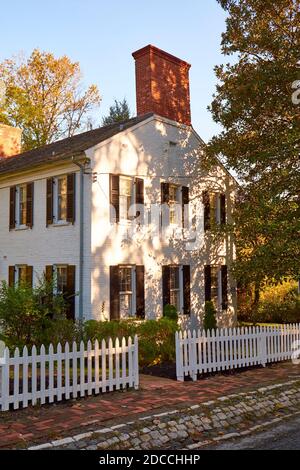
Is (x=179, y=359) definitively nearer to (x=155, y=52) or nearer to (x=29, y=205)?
(x=29, y=205)

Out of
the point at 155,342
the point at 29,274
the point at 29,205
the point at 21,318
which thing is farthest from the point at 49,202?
the point at 155,342

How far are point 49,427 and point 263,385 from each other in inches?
188

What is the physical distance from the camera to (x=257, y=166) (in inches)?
646

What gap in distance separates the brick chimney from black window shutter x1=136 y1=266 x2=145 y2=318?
20.1ft

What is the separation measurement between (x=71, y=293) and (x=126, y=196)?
3704 millimetres

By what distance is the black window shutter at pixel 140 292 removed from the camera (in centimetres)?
1482

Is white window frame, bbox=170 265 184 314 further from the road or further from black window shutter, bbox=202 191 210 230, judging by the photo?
the road

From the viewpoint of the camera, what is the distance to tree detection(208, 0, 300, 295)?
44.5ft

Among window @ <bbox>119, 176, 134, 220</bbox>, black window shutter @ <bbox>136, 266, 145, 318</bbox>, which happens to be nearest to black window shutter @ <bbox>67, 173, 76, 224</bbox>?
window @ <bbox>119, 176, 134, 220</bbox>

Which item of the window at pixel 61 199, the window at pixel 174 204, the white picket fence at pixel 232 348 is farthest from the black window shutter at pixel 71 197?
the white picket fence at pixel 232 348

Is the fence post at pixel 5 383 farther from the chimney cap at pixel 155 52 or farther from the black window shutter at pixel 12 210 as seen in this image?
the chimney cap at pixel 155 52

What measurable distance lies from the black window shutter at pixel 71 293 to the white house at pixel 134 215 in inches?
1.3

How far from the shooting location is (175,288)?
16.8 metres
